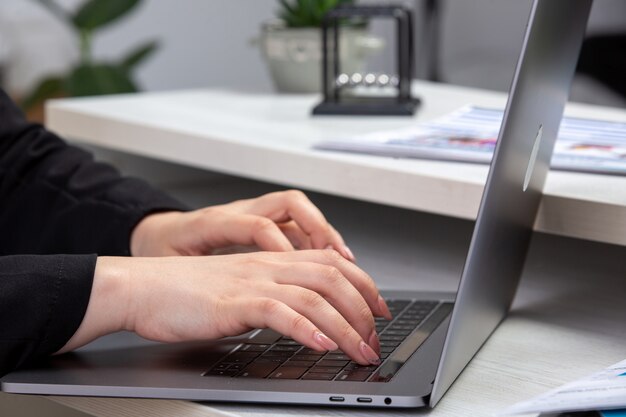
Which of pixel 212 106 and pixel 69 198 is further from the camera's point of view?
pixel 212 106

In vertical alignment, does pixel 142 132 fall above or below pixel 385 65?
above

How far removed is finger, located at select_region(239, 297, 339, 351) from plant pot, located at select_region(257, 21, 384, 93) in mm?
1068

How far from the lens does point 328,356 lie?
2.49ft

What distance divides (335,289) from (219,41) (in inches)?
151

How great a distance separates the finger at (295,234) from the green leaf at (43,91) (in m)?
2.85

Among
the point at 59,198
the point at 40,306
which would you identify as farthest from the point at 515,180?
the point at 59,198

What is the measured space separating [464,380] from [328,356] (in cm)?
10

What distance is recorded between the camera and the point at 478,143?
1.13 m

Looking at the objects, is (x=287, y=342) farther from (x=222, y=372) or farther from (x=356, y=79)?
(x=356, y=79)

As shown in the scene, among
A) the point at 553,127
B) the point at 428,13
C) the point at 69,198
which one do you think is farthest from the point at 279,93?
the point at 428,13

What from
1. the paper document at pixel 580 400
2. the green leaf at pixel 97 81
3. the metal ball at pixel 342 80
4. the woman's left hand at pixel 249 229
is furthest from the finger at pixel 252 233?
the green leaf at pixel 97 81

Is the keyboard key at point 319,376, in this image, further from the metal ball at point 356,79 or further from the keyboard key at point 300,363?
the metal ball at point 356,79

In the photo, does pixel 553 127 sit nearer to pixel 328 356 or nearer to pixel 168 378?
pixel 328 356

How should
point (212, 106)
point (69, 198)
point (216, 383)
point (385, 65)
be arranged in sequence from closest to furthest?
1. point (216, 383)
2. point (69, 198)
3. point (212, 106)
4. point (385, 65)
